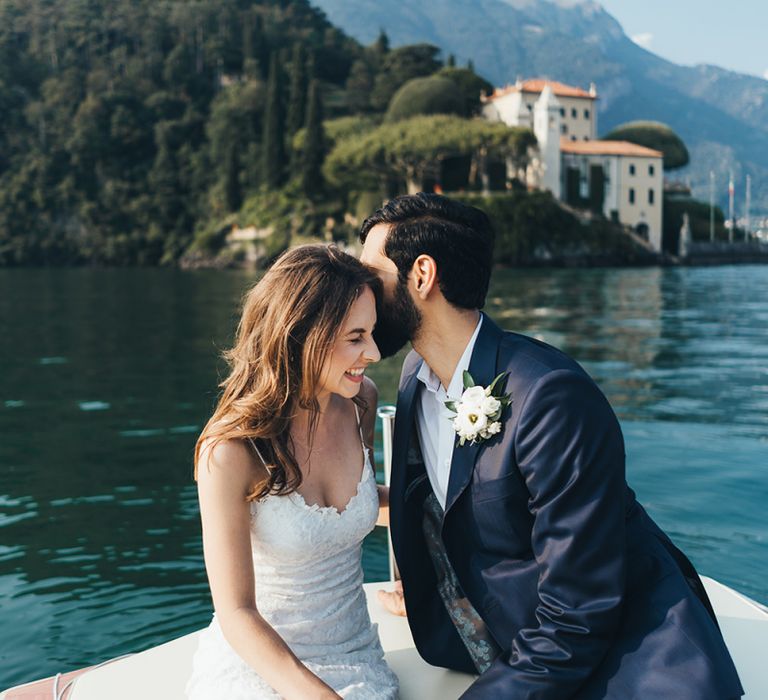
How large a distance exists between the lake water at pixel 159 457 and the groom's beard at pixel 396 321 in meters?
2.67

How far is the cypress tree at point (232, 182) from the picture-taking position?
60.5m

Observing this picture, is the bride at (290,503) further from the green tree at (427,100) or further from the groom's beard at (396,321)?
the green tree at (427,100)

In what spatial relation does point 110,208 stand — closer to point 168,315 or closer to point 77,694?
point 168,315

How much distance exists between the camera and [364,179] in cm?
5206

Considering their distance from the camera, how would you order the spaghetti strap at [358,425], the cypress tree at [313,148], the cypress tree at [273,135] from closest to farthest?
1. the spaghetti strap at [358,425]
2. the cypress tree at [313,148]
3. the cypress tree at [273,135]

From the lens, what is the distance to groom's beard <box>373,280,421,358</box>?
2.09 m

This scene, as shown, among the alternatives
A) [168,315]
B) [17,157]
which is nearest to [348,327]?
[168,315]

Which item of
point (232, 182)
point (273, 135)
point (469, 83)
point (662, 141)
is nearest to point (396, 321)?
point (273, 135)

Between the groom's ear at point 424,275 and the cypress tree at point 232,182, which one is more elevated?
the cypress tree at point 232,182

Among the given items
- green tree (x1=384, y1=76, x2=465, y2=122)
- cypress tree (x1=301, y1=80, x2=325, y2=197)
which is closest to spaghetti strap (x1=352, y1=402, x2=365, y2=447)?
cypress tree (x1=301, y1=80, x2=325, y2=197)

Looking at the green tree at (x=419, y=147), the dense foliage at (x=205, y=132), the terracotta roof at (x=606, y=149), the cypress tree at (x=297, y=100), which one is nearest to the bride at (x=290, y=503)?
the green tree at (x=419, y=147)

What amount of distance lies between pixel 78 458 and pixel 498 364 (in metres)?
6.48

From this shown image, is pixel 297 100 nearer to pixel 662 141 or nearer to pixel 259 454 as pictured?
pixel 662 141

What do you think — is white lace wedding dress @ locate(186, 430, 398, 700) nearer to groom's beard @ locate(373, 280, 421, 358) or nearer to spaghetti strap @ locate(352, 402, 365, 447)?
spaghetti strap @ locate(352, 402, 365, 447)
